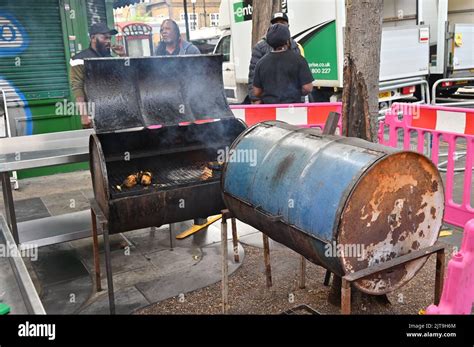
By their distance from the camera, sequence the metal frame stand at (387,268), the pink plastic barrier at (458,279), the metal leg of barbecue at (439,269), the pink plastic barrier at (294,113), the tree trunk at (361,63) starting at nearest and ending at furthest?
1. the pink plastic barrier at (458,279)
2. the metal frame stand at (387,268)
3. the metal leg of barbecue at (439,269)
4. the tree trunk at (361,63)
5. the pink plastic barrier at (294,113)

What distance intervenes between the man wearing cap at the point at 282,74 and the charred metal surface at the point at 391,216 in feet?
9.74

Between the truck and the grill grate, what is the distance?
4.75 metres

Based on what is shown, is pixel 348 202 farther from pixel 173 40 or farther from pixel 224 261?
pixel 173 40

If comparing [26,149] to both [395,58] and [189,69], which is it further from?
[395,58]

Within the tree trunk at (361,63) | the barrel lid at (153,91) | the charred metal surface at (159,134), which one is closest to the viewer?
the tree trunk at (361,63)

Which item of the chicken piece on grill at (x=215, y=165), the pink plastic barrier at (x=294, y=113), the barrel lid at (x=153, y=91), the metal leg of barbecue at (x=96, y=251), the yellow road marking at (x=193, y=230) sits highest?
the barrel lid at (x=153, y=91)

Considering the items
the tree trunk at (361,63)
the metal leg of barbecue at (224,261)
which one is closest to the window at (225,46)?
the tree trunk at (361,63)

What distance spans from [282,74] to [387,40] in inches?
168

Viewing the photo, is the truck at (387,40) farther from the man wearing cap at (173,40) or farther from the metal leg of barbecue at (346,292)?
the metal leg of barbecue at (346,292)

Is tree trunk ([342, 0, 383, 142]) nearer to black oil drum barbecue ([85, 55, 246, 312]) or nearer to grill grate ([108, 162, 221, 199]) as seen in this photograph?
black oil drum barbecue ([85, 55, 246, 312])

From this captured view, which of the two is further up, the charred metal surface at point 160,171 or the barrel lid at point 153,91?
the barrel lid at point 153,91

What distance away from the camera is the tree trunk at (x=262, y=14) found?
838 centimetres

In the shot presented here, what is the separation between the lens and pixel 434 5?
9836 millimetres

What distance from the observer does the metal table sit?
3867 mm
